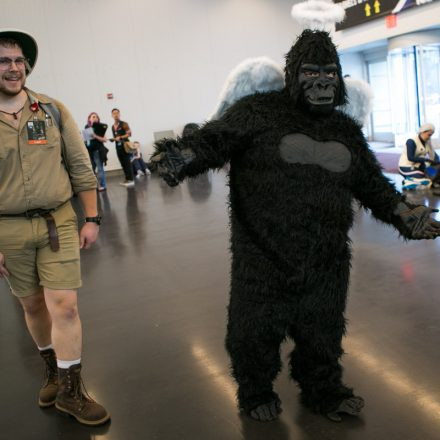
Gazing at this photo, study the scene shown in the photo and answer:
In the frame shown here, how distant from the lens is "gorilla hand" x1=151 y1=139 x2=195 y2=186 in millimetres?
1756

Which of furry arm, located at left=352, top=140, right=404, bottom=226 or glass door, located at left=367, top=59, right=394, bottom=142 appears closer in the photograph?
furry arm, located at left=352, top=140, right=404, bottom=226

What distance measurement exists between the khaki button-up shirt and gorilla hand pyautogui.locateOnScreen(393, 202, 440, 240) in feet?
4.67

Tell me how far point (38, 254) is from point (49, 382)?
738 mm

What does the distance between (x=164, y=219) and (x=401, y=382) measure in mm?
4738

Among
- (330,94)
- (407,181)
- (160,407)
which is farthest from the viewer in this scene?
(407,181)

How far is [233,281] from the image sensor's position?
6.88ft

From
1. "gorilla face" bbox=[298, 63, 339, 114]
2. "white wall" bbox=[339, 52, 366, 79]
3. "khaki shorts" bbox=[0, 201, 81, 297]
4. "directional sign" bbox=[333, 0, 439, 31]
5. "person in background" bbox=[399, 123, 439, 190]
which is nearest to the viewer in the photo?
"gorilla face" bbox=[298, 63, 339, 114]

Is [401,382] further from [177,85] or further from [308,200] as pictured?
[177,85]

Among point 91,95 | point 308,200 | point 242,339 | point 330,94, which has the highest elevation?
point 91,95

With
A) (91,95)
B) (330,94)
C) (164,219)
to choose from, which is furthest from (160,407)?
(91,95)

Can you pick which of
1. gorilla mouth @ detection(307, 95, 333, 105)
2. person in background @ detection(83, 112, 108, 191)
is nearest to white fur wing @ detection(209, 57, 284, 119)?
gorilla mouth @ detection(307, 95, 333, 105)

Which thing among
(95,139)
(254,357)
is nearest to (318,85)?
(254,357)

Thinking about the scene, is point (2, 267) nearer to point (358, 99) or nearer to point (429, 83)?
point (358, 99)

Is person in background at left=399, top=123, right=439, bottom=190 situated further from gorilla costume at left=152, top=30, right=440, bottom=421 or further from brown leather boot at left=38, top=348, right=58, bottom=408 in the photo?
brown leather boot at left=38, top=348, right=58, bottom=408
